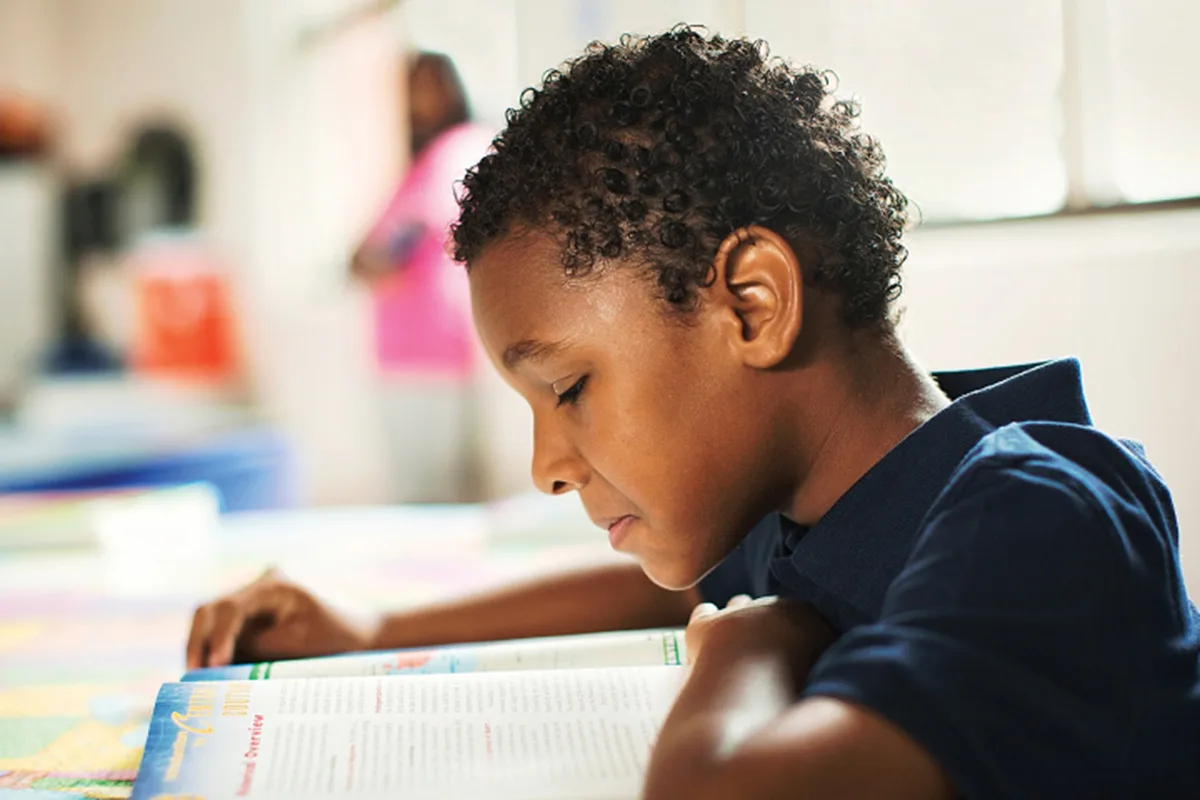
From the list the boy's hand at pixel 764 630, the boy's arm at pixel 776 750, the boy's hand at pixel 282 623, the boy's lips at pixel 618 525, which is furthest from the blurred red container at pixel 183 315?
the boy's arm at pixel 776 750

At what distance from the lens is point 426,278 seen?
11.1ft

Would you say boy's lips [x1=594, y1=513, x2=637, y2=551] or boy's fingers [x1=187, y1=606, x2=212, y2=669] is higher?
boy's lips [x1=594, y1=513, x2=637, y2=551]

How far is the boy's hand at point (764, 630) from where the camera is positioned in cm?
62

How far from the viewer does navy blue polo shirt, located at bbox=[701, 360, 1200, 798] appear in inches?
18.3

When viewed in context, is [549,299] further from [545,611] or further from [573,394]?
[545,611]

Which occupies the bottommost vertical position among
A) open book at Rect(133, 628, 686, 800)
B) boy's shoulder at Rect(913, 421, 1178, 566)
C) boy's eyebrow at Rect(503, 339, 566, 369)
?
open book at Rect(133, 628, 686, 800)

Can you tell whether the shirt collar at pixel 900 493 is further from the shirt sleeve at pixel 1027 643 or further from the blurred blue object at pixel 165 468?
the blurred blue object at pixel 165 468

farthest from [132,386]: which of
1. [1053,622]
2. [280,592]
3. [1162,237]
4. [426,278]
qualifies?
[1053,622]

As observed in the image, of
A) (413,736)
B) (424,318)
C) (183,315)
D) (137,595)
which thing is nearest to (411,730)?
(413,736)

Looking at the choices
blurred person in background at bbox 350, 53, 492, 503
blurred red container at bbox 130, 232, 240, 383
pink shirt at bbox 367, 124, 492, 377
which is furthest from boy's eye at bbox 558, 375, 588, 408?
blurred red container at bbox 130, 232, 240, 383

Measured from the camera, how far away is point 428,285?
3.40 m

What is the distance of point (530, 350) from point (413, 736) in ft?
0.81

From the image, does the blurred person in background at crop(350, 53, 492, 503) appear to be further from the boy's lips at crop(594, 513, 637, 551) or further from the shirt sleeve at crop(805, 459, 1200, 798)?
the shirt sleeve at crop(805, 459, 1200, 798)

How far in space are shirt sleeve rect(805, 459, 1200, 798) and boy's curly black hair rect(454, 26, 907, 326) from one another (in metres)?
0.24
